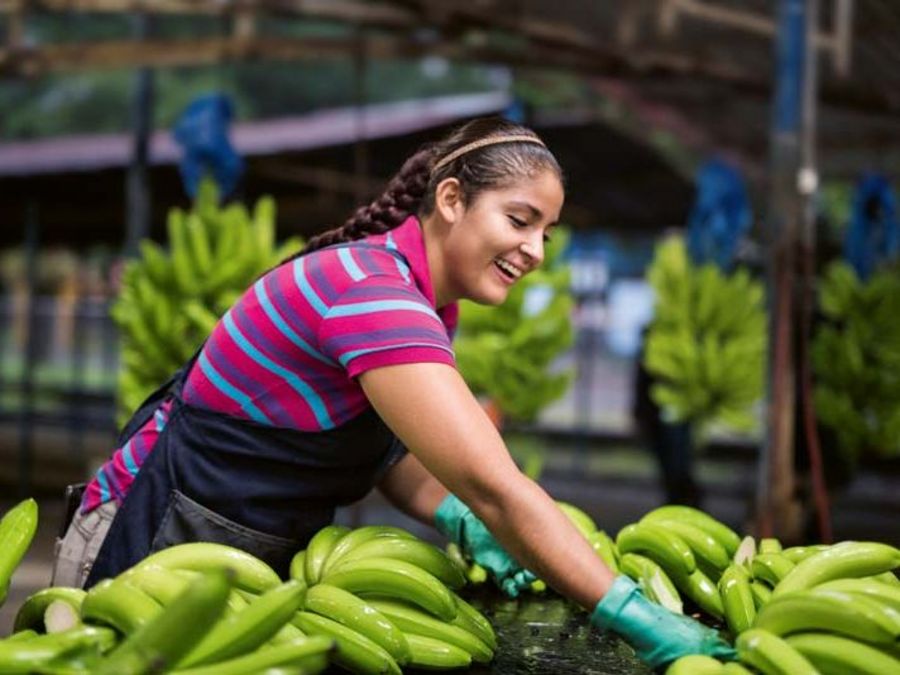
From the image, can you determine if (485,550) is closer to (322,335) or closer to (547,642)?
(547,642)

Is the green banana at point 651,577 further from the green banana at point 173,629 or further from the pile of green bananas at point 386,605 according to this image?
the green banana at point 173,629

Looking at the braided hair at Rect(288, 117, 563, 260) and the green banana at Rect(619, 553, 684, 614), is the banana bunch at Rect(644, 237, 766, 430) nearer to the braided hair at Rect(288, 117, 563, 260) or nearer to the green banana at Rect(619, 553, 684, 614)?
the green banana at Rect(619, 553, 684, 614)

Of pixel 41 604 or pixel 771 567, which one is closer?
pixel 41 604

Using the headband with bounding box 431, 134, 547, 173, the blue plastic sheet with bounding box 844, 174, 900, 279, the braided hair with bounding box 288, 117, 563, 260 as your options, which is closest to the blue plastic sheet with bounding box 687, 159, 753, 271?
the blue plastic sheet with bounding box 844, 174, 900, 279

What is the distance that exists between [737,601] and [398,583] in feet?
1.75

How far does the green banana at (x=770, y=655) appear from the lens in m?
1.49

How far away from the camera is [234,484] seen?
1.99 meters

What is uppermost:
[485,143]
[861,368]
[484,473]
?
[485,143]

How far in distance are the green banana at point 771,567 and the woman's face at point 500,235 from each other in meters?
0.63

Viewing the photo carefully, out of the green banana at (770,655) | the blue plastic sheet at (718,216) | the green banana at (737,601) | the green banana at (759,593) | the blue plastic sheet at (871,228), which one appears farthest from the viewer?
the blue plastic sheet at (871,228)

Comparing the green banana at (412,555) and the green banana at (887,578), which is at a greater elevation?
the green banana at (412,555)

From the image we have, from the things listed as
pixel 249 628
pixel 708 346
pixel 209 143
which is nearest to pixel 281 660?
pixel 249 628

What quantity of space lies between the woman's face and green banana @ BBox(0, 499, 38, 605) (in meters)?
0.77

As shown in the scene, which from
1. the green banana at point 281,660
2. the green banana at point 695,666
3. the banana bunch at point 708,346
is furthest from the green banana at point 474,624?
the banana bunch at point 708,346
